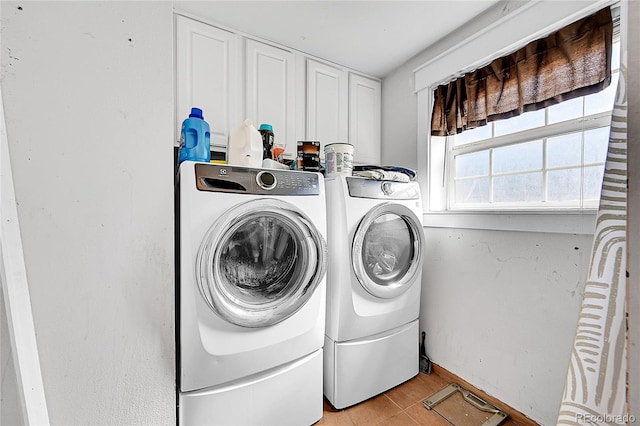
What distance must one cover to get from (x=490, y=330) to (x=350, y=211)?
1.01 meters

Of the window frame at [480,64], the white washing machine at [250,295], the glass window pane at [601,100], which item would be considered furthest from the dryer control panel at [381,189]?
the glass window pane at [601,100]

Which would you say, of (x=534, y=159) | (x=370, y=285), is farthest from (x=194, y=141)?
(x=534, y=159)

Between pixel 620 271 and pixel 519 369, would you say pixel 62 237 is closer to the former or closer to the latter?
pixel 620 271

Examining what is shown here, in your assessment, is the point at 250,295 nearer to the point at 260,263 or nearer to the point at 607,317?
the point at 260,263

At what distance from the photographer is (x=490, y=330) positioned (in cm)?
146

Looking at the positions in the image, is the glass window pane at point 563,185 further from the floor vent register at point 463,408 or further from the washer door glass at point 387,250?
the floor vent register at point 463,408

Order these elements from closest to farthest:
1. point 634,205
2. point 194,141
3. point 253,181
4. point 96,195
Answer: point 634,205, point 96,195, point 253,181, point 194,141

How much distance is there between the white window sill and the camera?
113 cm

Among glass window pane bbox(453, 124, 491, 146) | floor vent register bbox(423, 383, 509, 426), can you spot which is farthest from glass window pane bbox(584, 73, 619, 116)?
floor vent register bbox(423, 383, 509, 426)

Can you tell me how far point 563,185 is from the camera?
130cm

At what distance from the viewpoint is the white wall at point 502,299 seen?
1.20 meters

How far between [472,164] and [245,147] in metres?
1.39

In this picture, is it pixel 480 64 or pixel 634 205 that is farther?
pixel 480 64

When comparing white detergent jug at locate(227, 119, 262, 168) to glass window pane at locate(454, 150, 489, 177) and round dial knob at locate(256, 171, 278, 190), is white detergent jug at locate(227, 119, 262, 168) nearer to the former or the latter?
round dial knob at locate(256, 171, 278, 190)
